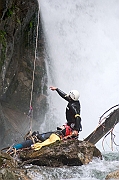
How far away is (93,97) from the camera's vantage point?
53.7 feet

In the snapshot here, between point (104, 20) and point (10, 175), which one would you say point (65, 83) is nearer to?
point (104, 20)

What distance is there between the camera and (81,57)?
55.7 feet

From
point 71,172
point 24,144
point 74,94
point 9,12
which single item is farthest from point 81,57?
point 71,172

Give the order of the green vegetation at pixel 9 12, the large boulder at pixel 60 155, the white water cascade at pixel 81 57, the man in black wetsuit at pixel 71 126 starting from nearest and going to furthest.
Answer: the large boulder at pixel 60 155 < the man in black wetsuit at pixel 71 126 < the green vegetation at pixel 9 12 < the white water cascade at pixel 81 57

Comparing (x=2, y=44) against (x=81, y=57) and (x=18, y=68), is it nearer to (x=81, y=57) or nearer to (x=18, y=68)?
(x=18, y=68)

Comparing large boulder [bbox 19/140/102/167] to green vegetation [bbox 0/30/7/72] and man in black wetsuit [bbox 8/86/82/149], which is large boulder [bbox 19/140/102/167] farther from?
green vegetation [bbox 0/30/7/72]

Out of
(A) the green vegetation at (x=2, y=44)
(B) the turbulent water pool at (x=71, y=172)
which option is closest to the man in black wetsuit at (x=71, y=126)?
(B) the turbulent water pool at (x=71, y=172)

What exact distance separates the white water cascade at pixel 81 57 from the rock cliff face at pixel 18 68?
933 mm

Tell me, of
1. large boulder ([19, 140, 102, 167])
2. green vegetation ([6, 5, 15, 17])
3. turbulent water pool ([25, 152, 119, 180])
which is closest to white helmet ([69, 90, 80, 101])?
large boulder ([19, 140, 102, 167])

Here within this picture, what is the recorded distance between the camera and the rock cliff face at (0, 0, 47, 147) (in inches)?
436

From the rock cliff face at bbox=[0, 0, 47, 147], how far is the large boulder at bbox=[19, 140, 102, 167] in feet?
17.8

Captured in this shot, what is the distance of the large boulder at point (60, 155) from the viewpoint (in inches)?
227

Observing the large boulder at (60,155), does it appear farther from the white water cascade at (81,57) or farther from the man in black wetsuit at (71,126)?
the white water cascade at (81,57)

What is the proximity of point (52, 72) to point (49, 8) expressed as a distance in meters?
3.92
